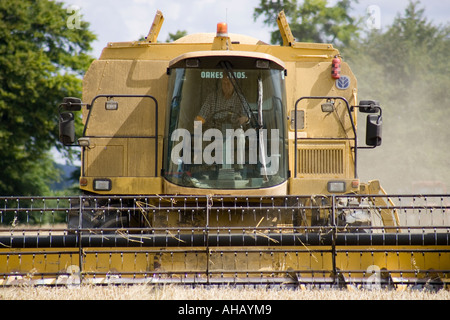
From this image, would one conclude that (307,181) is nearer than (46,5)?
Yes

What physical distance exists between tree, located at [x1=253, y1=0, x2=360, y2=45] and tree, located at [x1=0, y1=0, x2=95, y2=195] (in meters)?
9.07

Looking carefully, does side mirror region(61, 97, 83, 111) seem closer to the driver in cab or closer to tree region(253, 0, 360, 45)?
the driver in cab

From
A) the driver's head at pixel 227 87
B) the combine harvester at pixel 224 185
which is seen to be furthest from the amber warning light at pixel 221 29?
the driver's head at pixel 227 87

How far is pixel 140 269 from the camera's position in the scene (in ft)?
25.4

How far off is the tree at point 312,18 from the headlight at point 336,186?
2568 centimetres

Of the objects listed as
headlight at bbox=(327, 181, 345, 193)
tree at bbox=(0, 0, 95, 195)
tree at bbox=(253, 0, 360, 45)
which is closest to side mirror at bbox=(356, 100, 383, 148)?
headlight at bbox=(327, 181, 345, 193)

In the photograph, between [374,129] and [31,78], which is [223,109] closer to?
[374,129]

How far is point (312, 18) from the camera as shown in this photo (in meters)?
34.6

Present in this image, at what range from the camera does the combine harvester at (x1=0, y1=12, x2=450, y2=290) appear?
7035 mm

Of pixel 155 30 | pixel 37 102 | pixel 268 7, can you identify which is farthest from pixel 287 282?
pixel 268 7

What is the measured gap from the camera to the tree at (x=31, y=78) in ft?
87.5

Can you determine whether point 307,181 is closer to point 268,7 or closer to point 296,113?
point 296,113

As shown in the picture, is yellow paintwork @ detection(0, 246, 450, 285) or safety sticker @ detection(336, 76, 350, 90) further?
safety sticker @ detection(336, 76, 350, 90)
